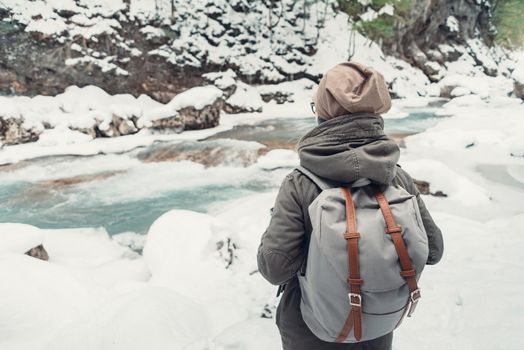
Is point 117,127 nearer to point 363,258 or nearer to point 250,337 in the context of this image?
point 250,337

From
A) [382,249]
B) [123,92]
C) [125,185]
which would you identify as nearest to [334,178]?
[382,249]

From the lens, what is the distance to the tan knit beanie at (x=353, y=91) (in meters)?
1.16

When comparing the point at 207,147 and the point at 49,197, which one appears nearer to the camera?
the point at 49,197

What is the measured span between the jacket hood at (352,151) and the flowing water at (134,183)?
210 inches

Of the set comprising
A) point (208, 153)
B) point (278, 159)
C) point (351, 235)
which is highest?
point (351, 235)

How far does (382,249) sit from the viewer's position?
1.05 m

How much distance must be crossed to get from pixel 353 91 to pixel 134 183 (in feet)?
26.2

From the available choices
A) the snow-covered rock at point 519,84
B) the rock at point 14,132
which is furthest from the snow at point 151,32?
the snow-covered rock at point 519,84

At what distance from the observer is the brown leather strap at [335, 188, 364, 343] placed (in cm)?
105

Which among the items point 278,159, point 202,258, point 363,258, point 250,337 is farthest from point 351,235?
point 278,159

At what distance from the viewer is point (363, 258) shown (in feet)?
3.45

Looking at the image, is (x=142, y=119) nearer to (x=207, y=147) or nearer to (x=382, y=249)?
(x=207, y=147)

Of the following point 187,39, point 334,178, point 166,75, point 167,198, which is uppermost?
point 187,39

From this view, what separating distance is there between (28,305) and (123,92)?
57.4 feet
